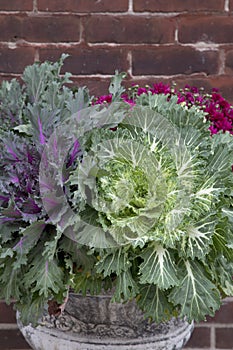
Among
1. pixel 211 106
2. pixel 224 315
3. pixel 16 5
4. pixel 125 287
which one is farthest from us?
pixel 224 315

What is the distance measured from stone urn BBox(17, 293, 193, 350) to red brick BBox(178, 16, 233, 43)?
2.66ft

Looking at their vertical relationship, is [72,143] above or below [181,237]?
above

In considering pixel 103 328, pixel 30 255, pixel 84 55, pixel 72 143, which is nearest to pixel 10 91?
pixel 72 143

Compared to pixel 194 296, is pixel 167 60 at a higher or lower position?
higher

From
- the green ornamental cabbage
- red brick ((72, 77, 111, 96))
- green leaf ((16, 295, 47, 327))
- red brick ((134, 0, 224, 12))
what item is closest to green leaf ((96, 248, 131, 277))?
the green ornamental cabbage

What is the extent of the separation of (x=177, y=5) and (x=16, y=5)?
0.41m

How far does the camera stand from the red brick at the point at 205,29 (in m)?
1.46

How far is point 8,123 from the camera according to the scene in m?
0.92

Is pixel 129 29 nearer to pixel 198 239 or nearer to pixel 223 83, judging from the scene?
pixel 223 83

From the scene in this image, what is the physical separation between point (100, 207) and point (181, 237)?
130 millimetres

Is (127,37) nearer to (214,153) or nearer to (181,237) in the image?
(214,153)

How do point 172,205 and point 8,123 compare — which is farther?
point 8,123

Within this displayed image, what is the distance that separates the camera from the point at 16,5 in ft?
4.71

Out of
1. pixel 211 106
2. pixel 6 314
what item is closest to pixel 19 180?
pixel 211 106
